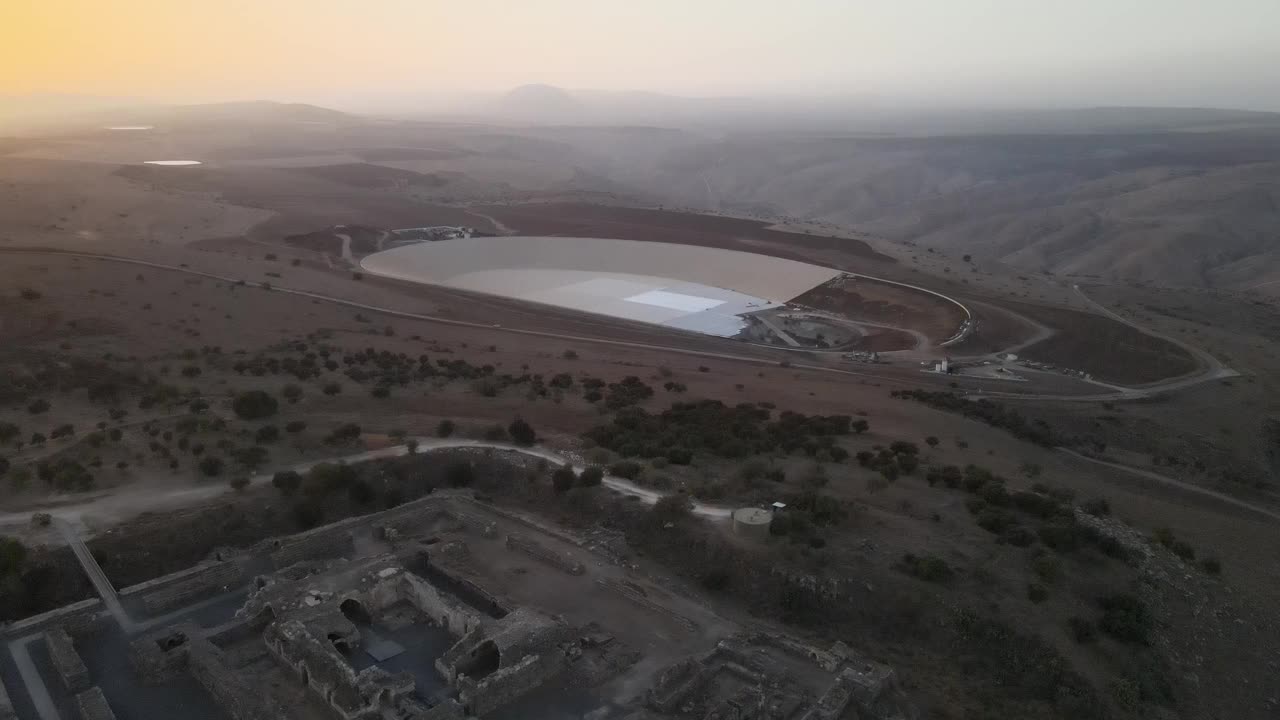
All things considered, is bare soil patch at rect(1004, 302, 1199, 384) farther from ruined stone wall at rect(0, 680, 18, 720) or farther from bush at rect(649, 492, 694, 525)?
ruined stone wall at rect(0, 680, 18, 720)

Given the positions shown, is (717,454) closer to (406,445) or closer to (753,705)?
(406,445)

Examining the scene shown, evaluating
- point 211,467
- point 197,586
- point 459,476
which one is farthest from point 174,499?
point 459,476

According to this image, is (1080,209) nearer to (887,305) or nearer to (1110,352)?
(887,305)

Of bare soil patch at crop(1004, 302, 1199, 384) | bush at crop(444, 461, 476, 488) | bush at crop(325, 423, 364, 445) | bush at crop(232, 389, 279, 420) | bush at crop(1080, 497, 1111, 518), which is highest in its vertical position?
bush at crop(232, 389, 279, 420)

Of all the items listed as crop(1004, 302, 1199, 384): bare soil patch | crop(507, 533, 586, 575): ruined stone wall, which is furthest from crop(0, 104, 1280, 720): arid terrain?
crop(507, 533, 586, 575): ruined stone wall

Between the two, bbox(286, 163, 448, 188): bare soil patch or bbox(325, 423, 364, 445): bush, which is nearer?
bbox(325, 423, 364, 445): bush

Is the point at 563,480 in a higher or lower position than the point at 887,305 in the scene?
higher
